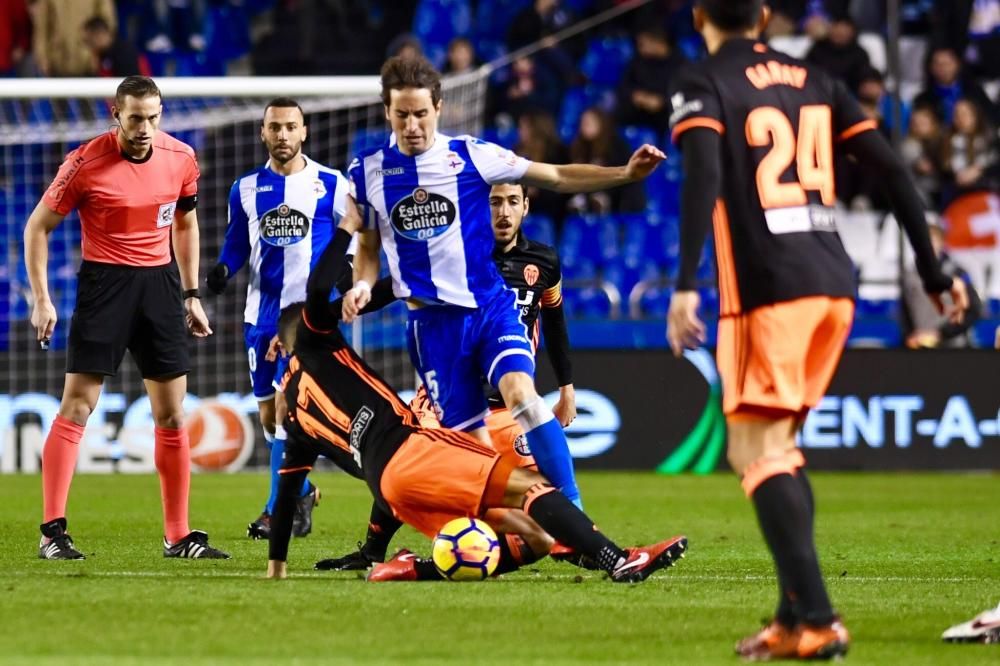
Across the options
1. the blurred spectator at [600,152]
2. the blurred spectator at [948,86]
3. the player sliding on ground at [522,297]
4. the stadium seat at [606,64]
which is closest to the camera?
the player sliding on ground at [522,297]

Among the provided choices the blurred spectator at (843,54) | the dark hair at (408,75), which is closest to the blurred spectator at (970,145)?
the blurred spectator at (843,54)

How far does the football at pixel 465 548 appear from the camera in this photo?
21.6ft

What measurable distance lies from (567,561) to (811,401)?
9.54ft

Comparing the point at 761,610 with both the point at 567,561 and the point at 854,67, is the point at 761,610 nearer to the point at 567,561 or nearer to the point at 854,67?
the point at 567,561

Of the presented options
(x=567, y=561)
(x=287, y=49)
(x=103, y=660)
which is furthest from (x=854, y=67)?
(x=103, y=660)

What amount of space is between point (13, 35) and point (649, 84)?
695 cm

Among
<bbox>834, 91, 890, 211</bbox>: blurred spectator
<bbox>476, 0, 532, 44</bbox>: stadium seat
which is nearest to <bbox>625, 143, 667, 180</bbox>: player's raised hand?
<bbox>834, 91, 890, 211</bbox>: blurred spectator

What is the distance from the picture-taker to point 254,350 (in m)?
9.63

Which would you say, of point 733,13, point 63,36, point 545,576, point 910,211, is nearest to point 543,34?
point 63,36

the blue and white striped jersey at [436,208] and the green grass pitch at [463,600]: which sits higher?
the blue and white striped jersey at [436,208]

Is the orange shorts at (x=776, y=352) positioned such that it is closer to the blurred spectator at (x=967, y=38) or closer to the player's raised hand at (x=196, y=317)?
the player's raised hand at (x=196, y=317)

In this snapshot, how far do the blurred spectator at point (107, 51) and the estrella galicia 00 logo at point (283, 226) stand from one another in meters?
8.23

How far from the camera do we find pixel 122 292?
318 inches

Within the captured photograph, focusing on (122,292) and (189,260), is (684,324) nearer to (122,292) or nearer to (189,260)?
(122,292)
